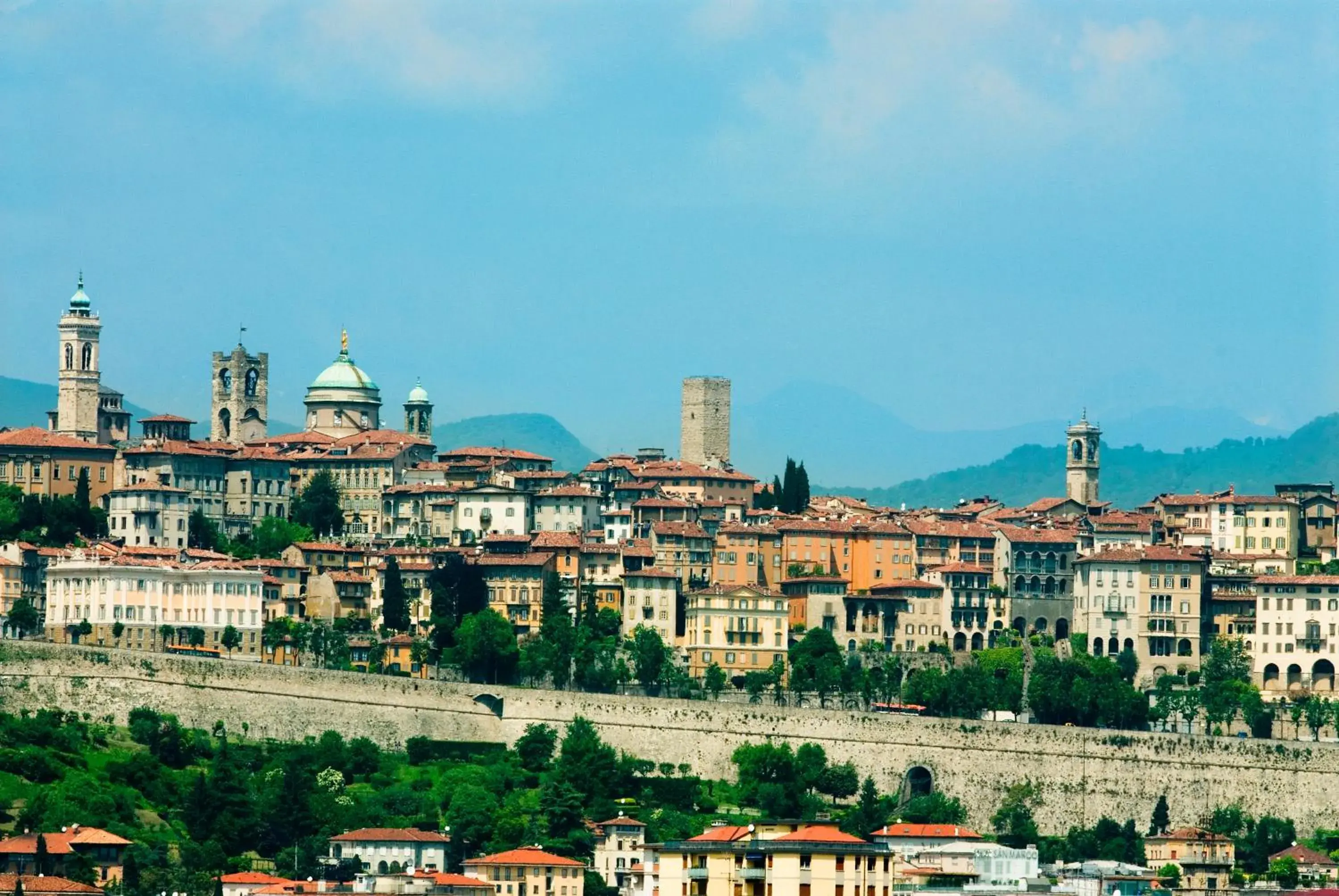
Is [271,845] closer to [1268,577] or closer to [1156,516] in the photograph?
[1268,577]

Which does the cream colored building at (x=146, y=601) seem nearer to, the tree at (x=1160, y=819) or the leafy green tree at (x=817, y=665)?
the leafy green tree at (x=817, y=665)

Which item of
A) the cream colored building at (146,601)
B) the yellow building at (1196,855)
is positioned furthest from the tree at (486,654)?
the yellow building at (1196,855)

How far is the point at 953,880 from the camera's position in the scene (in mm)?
76375

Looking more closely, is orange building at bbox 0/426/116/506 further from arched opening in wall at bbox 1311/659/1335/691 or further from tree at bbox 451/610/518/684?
arched opening in wall at bbox 1311/659/1335/691

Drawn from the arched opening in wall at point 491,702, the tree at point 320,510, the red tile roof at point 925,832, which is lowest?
the red tile roof at point 925,832

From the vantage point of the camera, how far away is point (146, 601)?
100 metres

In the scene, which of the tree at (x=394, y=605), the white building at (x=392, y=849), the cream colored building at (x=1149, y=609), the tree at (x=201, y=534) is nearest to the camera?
the white building at (x=392, y=849)

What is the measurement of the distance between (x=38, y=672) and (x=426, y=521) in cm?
2514

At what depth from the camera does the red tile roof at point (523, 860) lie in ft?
268

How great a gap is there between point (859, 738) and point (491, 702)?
31.6 ft

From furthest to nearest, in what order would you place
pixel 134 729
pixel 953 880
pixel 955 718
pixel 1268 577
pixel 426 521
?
pixel 426 521 < pixel 1268 577 < pixel 955 718 < pixel 134 729 < pixel 953 880

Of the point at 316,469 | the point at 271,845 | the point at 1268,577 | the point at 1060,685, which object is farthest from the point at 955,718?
the point at 316,469

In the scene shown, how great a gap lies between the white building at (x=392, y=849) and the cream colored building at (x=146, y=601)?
1661cm

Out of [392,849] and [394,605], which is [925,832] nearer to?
[392,849]
